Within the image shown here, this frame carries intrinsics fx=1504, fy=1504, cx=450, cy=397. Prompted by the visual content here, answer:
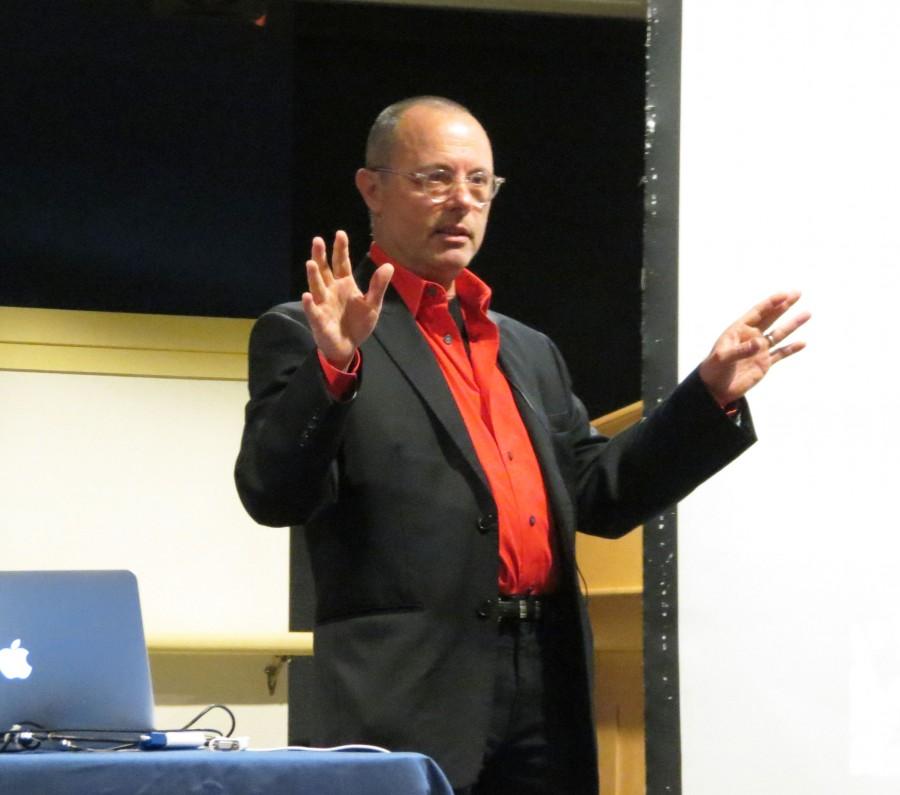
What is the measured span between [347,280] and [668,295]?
3.07 ft

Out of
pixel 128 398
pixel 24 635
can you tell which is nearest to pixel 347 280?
pixel 24 635

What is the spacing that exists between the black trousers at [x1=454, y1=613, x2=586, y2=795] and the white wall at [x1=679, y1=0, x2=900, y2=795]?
1.96ft

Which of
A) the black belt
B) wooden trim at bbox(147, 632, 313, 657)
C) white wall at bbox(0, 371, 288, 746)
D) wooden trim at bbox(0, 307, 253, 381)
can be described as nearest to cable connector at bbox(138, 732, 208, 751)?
the black belt

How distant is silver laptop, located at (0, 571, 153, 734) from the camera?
154 cm

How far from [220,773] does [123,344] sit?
268cm

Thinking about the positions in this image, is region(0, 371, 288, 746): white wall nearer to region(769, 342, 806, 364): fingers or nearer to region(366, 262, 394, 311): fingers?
region(769, 342, 806, 364): fingers

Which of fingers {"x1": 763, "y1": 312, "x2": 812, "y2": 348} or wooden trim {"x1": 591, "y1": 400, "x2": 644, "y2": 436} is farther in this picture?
wooden trim {"x1": 591, "y1": 400, "x2": 644, "y2": 436}

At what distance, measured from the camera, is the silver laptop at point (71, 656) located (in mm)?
1542

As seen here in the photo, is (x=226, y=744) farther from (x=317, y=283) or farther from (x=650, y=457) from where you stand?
(x=650, y=457)

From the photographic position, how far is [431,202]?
217 cm

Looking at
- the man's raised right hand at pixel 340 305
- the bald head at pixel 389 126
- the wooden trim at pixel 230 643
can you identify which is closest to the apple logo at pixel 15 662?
the man's raised right hand at pixel 340 305

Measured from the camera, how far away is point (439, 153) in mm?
2199

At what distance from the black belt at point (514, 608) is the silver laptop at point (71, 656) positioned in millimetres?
494

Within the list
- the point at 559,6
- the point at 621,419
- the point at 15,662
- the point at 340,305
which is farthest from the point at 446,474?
the point at 559,6
